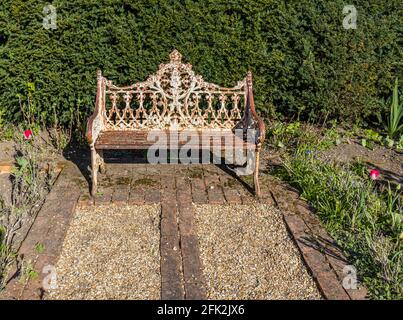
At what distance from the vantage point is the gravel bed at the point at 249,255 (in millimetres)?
3908

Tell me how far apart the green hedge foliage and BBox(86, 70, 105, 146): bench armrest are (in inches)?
27.1

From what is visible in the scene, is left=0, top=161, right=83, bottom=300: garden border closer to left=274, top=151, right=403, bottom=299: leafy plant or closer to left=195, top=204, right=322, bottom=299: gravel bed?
left=195, top=204, right=322, bottom=299: gravel bed

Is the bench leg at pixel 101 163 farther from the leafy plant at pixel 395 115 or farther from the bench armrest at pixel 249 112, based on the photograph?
the leafy plant at pixel 395 115

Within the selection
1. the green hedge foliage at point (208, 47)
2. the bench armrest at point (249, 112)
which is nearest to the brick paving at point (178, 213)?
the bench armrest at point (249, 112)

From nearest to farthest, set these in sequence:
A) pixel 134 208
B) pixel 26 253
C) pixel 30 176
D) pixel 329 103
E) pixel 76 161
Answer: pixel 26 253
pixel 134 208
pixel 30 176
pixel 76 161
pixel 329 103

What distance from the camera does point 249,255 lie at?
432 centimetres

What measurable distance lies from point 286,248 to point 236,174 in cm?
141

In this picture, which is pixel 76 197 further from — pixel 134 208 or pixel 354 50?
pixel 354 50

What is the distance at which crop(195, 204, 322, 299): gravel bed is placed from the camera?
3908 mm

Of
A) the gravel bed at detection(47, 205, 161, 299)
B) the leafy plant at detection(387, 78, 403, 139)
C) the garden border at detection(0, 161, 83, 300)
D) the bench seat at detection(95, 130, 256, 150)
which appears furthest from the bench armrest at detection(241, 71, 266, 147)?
the leafy plant at detection(387, 78, 403, 139)

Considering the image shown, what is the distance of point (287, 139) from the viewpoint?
640cm

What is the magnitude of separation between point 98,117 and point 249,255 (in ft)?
6.81

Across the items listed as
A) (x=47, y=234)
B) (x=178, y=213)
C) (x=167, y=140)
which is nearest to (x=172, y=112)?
(x=167, y=140)
